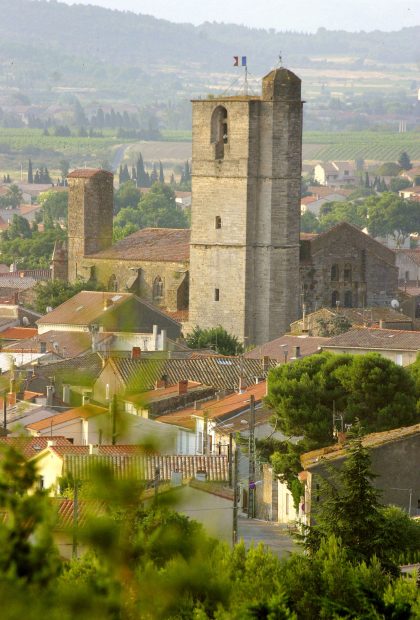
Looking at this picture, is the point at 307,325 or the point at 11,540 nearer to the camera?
the point at 11,540

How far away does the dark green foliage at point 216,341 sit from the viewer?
170 ft

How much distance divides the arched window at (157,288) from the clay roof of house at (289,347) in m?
13.8

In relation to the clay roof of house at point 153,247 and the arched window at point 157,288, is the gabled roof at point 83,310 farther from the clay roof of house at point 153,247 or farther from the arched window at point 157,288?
the clay roof of house at point 153,247

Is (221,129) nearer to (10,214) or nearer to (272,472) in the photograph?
(272,472)

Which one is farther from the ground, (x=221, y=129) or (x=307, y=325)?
(x=221, y=129)

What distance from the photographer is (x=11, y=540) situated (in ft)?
23.2

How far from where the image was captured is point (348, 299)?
2419 inches

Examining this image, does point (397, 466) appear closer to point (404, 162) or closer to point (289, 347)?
point (289, 347)

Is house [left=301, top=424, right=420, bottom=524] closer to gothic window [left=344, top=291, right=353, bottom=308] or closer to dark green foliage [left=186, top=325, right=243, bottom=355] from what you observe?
dark green foliage [left=186, top=325, right=243, bottom=355]

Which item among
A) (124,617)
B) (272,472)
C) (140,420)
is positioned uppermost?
(140,420)

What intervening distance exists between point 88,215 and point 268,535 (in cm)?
4304

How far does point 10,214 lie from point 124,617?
5308 inches

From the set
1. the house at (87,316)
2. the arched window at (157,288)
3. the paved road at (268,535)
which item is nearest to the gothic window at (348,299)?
the arched window at (157,288)

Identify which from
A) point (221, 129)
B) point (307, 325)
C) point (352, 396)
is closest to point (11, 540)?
point (352, 396)
